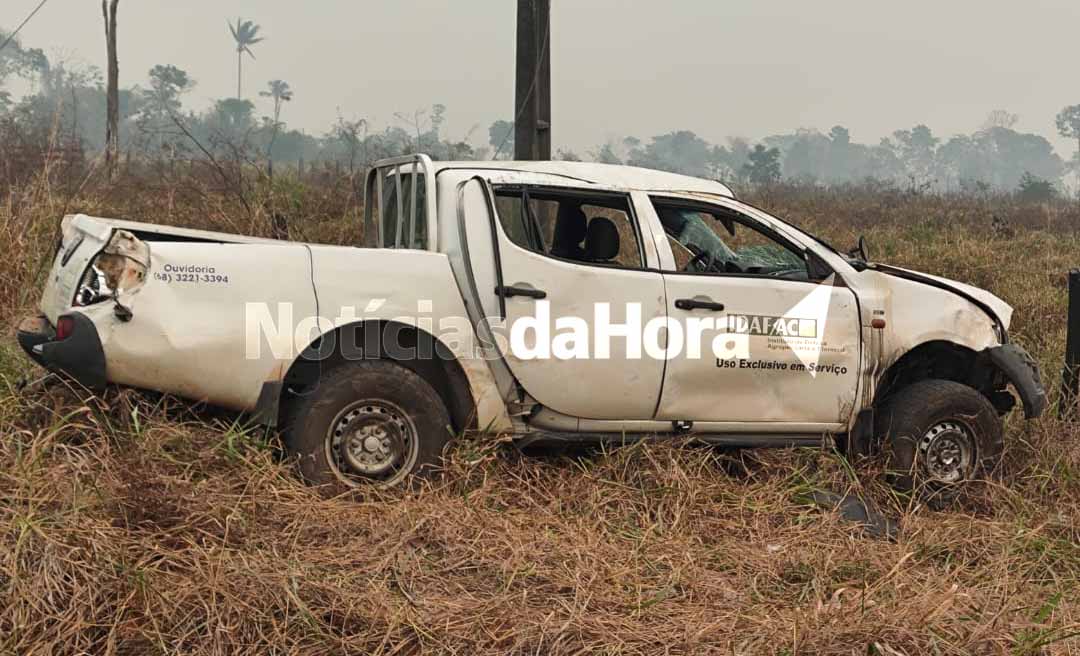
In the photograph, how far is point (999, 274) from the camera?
40.6 ft

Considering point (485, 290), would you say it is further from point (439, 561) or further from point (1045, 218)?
point (1045, 218)

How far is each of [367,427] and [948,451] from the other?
10.2ft

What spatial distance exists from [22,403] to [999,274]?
10607 mm

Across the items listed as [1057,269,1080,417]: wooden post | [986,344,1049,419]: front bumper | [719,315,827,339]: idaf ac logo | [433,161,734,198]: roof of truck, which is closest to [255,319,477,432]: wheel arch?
[433,161,734,198]: roof of truck

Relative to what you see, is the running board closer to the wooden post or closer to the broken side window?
the broken side window

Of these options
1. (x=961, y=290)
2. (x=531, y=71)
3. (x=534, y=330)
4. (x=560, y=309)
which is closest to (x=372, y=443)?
(x=534, y=330)

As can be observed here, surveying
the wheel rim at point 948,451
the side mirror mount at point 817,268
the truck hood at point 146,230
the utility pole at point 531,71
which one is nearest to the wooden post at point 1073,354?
the wheel rim at point 948,451

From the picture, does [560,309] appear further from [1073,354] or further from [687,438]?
[1073,354]

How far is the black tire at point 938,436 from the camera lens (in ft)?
18.8

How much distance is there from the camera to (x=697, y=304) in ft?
17.7

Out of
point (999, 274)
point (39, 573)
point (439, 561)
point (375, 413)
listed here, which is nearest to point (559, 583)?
point (439, 561)

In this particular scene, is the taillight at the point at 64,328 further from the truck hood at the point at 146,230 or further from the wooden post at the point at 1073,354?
the wooden post at the point at 1073,354

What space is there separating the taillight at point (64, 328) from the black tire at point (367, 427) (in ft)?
3.29

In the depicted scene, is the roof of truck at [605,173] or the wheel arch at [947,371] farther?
the wheel arch at [947,371]
